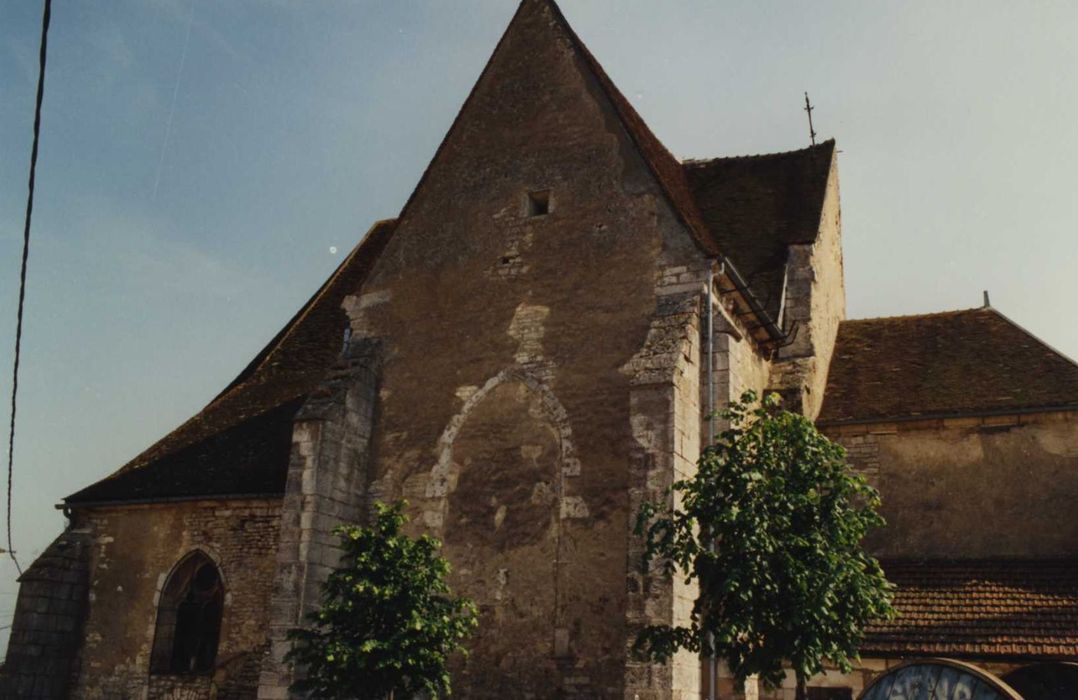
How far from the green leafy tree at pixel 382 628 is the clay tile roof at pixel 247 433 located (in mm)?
4795

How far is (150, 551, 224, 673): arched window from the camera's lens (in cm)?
1512

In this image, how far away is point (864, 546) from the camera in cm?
1419

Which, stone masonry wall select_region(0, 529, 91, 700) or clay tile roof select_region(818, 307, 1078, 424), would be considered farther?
stone masonry wall select_region(0, 529, 91, 700)

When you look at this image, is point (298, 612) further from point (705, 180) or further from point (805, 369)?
point (705, 180)

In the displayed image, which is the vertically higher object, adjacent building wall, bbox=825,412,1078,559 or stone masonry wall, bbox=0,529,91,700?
adjacent building wall, bbox=825,412,1078,559

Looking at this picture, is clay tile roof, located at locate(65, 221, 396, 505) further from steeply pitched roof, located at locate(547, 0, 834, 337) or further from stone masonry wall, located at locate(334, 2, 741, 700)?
steeply pitched roof, located at locate(547, 0, 834, 337)

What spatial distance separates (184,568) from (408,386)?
16.6 feet

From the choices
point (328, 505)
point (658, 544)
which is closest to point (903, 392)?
point (658, 544)

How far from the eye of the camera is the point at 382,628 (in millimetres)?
10344

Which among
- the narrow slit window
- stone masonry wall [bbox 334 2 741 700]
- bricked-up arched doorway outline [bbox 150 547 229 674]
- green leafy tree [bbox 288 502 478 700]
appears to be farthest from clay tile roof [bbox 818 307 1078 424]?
bricked-up arched doorway outline [bbox 150 547 229 674]

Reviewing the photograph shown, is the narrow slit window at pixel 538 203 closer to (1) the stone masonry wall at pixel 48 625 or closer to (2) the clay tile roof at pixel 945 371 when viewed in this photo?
(2) the clay tile roof at pixel 945 371

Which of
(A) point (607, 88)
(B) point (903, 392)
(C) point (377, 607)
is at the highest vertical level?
(A) point (607, 88)

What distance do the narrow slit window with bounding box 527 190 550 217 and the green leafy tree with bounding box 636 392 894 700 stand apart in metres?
5.04

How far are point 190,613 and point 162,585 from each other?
2.03 ft
